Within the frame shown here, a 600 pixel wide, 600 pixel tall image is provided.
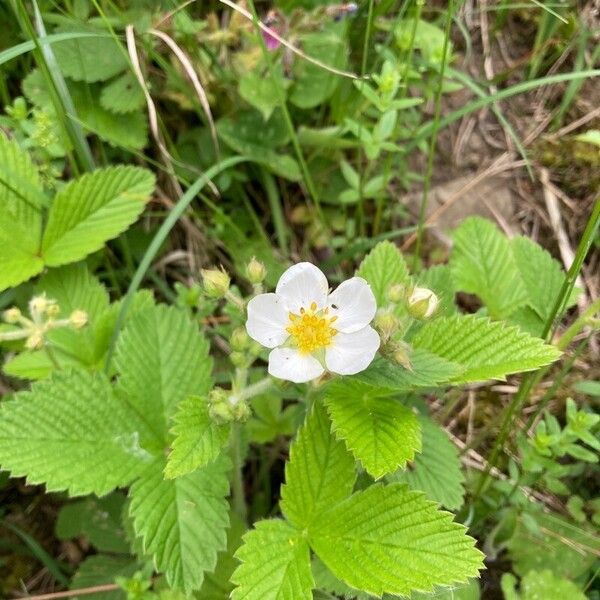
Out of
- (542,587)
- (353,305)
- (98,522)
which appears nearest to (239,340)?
(353,305)

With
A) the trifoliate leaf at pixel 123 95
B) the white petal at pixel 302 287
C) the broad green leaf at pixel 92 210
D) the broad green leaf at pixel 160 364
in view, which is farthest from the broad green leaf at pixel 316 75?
the white petal at pixel 302 287

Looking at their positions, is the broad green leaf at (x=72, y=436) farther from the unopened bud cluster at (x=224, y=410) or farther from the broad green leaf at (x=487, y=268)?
the broad green leaf at (x=487, y=268)

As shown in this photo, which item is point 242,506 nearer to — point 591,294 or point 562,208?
point 591,294

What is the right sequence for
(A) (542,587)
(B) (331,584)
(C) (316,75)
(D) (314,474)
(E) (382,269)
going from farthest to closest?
1. (C) (316,75)
2. (A) (542,587)
3. (E) (382,269)
4. (B) (331,584)
5. (D) (314,474)

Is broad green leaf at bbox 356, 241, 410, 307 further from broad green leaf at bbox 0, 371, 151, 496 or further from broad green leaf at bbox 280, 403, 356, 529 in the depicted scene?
broad green leaf at bbox 0, 371, 151, 496

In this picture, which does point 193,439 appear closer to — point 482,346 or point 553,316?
point 482,346

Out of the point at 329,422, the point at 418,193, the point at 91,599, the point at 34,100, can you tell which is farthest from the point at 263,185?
the point at 91,599
